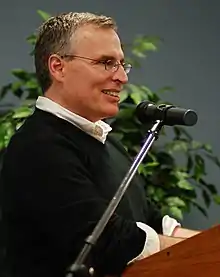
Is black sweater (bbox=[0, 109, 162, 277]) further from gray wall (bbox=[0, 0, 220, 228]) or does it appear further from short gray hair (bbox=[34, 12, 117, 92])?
gray wall (bbox=[0, 0, 220, 228])

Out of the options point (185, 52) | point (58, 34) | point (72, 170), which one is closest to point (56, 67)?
point (58, 34)

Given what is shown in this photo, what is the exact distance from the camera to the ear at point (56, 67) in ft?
5.79

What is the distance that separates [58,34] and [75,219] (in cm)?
53

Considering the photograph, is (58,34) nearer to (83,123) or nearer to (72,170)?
(83,123)

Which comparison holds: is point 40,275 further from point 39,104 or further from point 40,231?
point 39,104

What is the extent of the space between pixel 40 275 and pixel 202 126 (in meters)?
2.05

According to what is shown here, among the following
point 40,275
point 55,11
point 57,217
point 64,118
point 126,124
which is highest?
point 55,11

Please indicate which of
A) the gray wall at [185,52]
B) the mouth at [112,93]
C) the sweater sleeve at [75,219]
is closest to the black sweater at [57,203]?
the sweater sleeve at [75,219]

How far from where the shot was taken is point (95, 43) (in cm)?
172

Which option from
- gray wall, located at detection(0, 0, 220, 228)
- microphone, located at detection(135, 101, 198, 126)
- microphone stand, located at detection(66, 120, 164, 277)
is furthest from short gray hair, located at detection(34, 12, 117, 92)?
gray wall, located at detection(0, 0, 220, 228)

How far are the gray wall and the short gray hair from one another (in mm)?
1516

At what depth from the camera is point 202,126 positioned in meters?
3.45

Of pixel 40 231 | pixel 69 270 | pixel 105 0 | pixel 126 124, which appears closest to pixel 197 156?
pixel 126 124

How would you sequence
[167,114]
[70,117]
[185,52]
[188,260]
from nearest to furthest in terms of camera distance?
[188,260] < [167,114] < [70,117] < [185,52]
